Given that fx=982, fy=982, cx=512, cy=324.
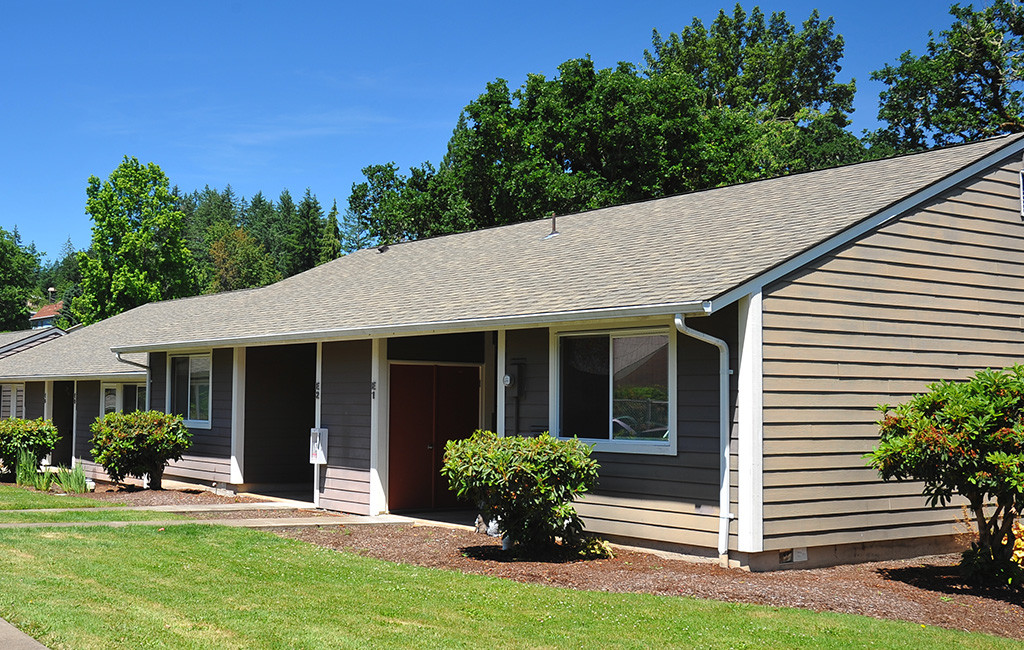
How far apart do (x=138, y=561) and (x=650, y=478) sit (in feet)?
17.2

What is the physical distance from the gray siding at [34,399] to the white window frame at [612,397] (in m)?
21.3

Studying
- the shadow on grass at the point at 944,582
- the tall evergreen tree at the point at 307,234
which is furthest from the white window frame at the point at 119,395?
the tall evergreen tree at the point at 307,234

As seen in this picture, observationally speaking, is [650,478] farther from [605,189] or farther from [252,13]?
[605,189]

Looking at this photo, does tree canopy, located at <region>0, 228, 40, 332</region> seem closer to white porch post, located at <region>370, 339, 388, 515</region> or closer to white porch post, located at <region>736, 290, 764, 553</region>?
white porch post, located at <region>370, 339, 388, 515</region>

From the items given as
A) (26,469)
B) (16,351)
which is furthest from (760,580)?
(16,351)

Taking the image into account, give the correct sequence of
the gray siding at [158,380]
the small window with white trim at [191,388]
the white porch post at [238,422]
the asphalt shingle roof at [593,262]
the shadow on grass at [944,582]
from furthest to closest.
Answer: the gray siding at [158,380] → the small window with white trim at [191,388] → the white porch post at [238,422] → the asphalt shingle roof at [593,262] → the shadow on grass at [944,582]

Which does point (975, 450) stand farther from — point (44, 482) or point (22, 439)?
point (22, 439)

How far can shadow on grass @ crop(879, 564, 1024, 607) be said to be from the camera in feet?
29.0

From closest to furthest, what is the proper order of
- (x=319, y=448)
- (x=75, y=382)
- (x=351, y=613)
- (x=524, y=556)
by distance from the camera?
(x=351, y=613)
(x=524, y=556)
(x=319, y=448)
(x=75, y=382)

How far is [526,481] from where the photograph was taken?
10.1 m

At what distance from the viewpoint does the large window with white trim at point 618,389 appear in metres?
10.4

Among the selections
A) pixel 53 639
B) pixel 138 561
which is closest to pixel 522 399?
pixel 138 561

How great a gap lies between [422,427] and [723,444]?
252 inches

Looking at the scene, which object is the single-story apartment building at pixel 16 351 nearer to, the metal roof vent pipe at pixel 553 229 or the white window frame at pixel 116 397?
the white window frame at pixel 116 397
